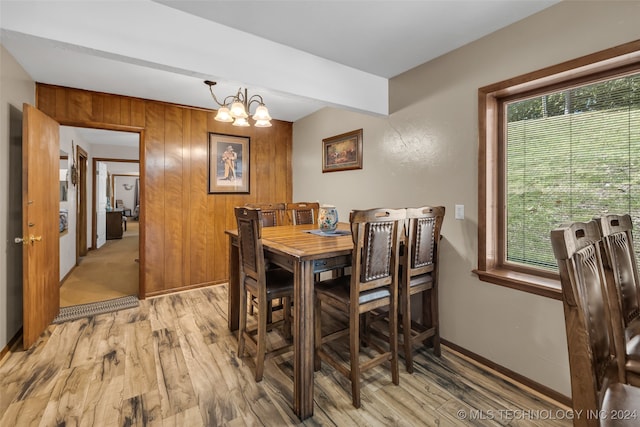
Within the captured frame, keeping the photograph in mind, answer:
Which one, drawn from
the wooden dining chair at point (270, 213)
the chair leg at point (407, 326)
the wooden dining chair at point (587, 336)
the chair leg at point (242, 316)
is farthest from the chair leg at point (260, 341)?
the wooden dining chair at point (587, 336)

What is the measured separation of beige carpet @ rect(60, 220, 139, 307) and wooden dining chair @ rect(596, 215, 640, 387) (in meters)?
4.39

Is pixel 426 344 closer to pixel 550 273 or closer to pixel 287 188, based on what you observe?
pixel 550 273

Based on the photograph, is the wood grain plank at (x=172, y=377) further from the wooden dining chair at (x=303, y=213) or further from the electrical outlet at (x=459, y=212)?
the electrical outlet at (x=459, y=212)

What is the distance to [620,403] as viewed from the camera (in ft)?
3.03

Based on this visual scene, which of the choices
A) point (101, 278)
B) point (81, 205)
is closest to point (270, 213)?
point (101, 278)

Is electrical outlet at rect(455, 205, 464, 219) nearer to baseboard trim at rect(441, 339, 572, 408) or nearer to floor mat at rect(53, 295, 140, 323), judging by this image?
baseboard trim at rect(441, 339, 572, 408)

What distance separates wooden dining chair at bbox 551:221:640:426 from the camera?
819 millimetres

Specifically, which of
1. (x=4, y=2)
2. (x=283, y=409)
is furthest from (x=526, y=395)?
(x=4, y=2)

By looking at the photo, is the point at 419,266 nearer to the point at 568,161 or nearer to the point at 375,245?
the point at 375,245

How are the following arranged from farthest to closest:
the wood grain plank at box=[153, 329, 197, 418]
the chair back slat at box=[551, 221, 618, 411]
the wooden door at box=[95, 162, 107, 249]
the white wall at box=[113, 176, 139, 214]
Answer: the white wall at box=[113, 176, 139, 214], the wooden door at box=[95, 162, 107, 249], the wood grain plank at box=[153, 329, 197, 418], the chair back slat at box=[551, 221, 618, 411]

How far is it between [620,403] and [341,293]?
4.13 feet

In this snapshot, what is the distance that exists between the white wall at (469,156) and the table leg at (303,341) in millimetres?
1314

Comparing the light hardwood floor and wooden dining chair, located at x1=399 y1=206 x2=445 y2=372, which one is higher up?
wooden dining chair, located at x1=399 y1=206 x2=445 y2=372

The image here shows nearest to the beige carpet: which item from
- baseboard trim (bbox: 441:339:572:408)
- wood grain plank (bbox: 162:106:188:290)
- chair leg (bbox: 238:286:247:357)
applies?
wood grain plank (bbox: 162:106:188:290)
